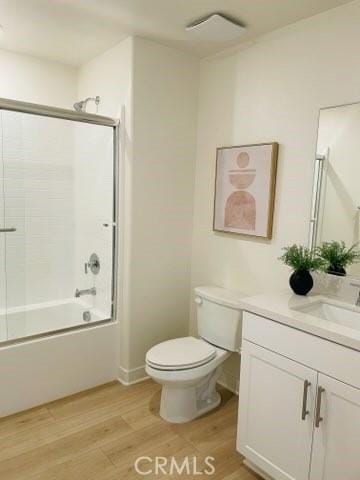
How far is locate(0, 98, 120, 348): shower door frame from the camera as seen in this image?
221 centimetres

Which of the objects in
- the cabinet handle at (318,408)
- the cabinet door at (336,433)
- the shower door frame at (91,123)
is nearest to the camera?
the cabinet door at (336,433)

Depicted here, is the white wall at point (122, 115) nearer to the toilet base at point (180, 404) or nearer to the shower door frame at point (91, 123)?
the shower door frame at point (91, 123)

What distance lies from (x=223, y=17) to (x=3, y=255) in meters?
2.15

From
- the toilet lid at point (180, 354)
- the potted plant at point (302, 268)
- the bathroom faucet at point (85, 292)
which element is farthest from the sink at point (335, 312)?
the bathroom faucet at point (85, 292)

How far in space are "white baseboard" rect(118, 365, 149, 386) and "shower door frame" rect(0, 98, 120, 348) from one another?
390 millimetres

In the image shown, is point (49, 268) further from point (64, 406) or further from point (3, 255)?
point (64, 406)

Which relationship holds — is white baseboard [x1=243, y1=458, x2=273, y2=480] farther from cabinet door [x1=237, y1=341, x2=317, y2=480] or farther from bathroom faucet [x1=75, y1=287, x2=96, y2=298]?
bathroom faucet [x1=75, y1=287, x2=96, y2=298]

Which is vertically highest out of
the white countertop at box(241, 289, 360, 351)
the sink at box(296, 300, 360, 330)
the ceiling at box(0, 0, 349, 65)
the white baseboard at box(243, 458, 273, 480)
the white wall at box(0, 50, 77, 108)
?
the ceiling at box(0, 0, 349, 65)

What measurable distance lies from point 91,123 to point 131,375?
1838 millimetres

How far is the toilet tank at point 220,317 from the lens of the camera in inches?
91.3

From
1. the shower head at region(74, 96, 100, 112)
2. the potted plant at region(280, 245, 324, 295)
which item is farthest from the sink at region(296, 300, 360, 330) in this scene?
the shower head at region(74, 96, 100, 112)

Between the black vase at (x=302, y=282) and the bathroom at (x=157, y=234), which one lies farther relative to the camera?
the black vase at (x=302, y=282)

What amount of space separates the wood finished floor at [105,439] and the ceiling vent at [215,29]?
7.88 feet

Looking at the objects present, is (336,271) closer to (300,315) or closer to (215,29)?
(300,315)
